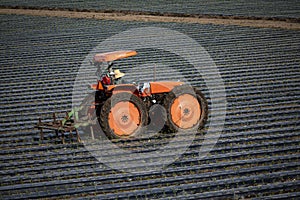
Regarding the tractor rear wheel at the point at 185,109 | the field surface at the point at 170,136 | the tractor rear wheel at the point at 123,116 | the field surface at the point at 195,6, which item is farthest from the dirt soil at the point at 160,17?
the tractor rear wheel at the point at 123,116

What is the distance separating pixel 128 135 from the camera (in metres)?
5.52

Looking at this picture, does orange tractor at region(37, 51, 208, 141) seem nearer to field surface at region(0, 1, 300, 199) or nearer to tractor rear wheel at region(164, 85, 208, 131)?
tractor rear wheel at region(164, 85, 208, 131)

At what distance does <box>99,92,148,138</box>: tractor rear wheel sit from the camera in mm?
5188

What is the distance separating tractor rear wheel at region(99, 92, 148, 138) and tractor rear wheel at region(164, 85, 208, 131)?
492mm

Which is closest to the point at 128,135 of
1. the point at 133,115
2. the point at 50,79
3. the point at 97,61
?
the point at 133,115

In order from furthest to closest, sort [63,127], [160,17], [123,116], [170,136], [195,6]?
1. [195,6]
2. [160,17]
3. [170,136]
4. [63,127]
5. [123,116]

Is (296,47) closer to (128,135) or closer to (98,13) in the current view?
(128,135)

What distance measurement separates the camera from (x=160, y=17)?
13281 mm

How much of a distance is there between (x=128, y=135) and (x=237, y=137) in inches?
80.8

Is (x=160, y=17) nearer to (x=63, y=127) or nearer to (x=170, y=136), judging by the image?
(x=170, y=136)

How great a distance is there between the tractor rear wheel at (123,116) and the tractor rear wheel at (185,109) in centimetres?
49

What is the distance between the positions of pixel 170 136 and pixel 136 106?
2.88 ft

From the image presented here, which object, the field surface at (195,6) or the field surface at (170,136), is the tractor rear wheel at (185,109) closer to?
the field surface at (170,136)

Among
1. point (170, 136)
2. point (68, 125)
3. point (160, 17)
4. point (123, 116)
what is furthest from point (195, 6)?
point (68, 125)
